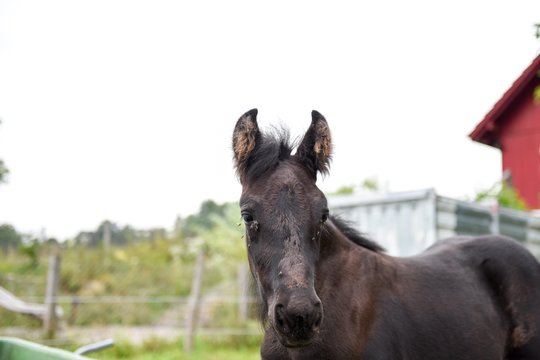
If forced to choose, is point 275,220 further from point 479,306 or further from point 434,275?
point 479,306

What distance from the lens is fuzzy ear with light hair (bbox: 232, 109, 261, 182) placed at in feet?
11.4

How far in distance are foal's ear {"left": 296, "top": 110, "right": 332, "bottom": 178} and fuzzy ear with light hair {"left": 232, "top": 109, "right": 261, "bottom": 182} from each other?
25cm

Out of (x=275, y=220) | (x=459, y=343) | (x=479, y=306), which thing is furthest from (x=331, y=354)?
(x=479, y=306)

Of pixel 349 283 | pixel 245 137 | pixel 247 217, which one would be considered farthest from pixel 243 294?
pixel 247 217

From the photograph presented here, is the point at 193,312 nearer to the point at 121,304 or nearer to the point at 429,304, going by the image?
the point at 121,304

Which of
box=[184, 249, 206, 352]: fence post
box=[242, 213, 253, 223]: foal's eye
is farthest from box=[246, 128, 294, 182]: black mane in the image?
box=[184, 249, 206, 352]: fence post

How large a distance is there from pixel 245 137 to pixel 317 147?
Answer: 1.26 feet

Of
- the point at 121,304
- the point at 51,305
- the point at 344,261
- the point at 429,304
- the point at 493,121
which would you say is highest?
the point at 493,121

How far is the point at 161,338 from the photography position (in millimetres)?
11797

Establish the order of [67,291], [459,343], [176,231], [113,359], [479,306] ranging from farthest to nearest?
[176,231] < [67,291] < [113,359] < [479,306] < [459,343]

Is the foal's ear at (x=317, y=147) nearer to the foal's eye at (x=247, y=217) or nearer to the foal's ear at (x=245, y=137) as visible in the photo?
the foal's ear at (x=245, y=137)

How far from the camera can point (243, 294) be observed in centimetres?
1408

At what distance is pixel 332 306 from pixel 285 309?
61 centimetres

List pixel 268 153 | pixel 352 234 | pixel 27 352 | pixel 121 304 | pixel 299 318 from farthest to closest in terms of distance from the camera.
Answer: pixel 121 304, pixel 352 234, pixel 27 352, pixel 268 153, pixel 299 318
